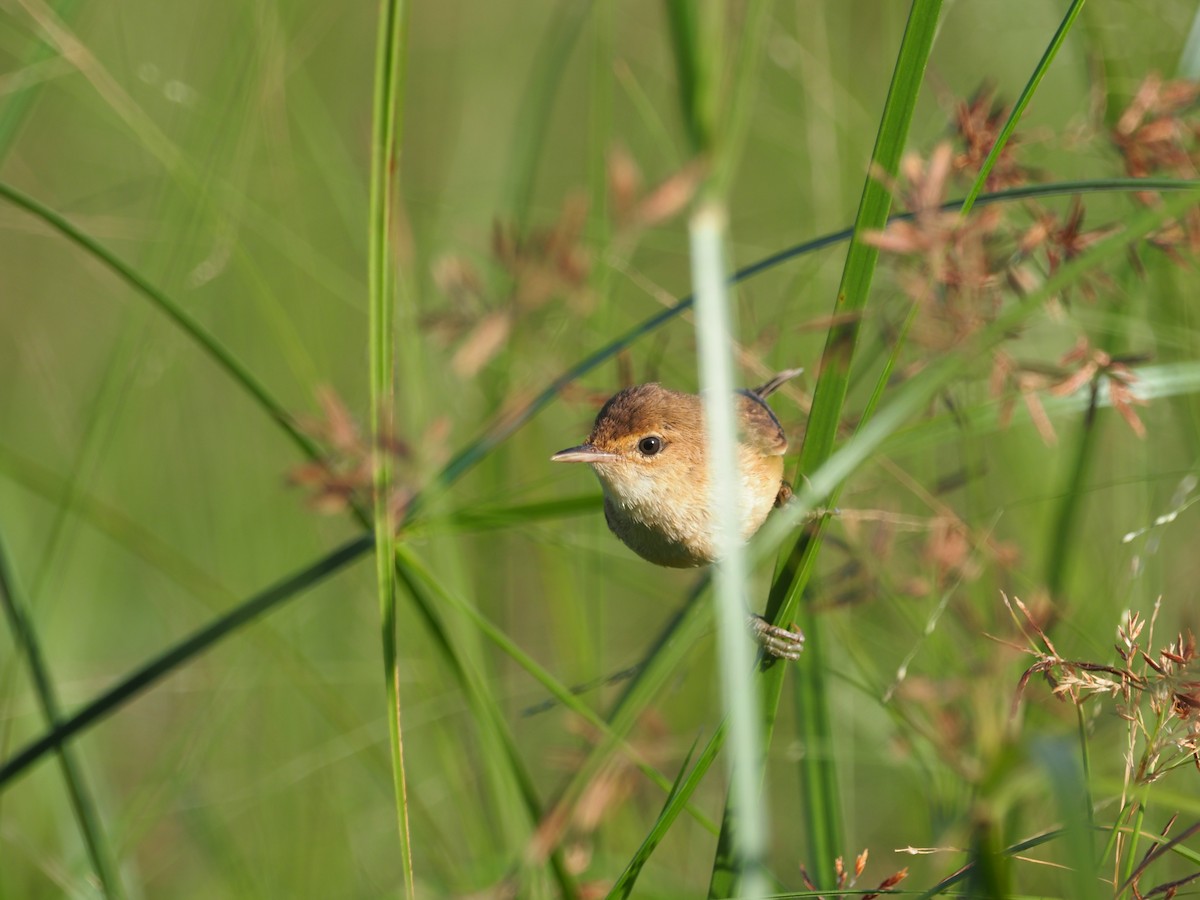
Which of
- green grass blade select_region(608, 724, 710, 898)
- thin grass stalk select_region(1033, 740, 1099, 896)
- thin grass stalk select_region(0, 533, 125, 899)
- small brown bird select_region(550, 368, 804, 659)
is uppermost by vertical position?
small brown bird select_region(550, 368, 804, 659)

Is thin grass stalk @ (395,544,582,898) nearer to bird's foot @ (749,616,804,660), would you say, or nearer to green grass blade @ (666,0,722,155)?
bird's foot @ (749,616,804,660)

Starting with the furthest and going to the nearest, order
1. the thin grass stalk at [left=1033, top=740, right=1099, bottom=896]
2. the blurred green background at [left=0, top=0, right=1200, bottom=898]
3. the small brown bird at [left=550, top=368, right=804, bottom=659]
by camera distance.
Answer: the blurred green background at [left=0, top=0, right=1200, bottom=898]
the small brown bird at [left=550, top=368, right=804, bottom=659]
the thin grass stalk at [left=1033, top=740, right=1099, bottom=896]

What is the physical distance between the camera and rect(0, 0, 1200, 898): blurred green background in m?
2.55

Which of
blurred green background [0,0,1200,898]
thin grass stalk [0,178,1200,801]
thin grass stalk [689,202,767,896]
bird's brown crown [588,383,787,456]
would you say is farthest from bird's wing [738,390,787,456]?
thin grass stalk [689,202,767,896]

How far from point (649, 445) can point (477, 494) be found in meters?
0.84

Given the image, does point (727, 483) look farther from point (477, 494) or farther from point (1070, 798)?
point (477, 494)

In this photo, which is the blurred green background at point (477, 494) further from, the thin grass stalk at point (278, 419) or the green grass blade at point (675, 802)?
the green grass blade at point (675, 802)

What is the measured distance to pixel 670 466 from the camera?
2.61m

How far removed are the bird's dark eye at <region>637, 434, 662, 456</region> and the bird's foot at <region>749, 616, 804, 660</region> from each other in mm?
784

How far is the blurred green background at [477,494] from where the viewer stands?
100 inches

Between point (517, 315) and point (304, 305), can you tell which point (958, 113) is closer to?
point (517, 315)

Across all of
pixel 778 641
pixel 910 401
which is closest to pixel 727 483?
pixel 910 401

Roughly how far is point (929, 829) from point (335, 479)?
5.35 feet

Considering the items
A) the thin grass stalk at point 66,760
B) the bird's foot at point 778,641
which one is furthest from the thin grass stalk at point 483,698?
the thin grass stalk at point 66,760
